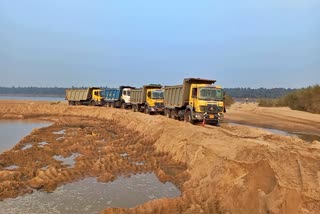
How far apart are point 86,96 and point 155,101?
22673mm

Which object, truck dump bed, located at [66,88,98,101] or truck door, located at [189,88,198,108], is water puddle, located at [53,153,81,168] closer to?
truck door, located at [189,88,198,108]

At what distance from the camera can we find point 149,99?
34.3 metres

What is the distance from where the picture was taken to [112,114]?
3881 cm

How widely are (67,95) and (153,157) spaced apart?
47.1m

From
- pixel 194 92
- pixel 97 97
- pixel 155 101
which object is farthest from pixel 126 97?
pixel 194 92

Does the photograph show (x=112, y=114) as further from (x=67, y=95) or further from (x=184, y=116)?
(x=67, y=95)

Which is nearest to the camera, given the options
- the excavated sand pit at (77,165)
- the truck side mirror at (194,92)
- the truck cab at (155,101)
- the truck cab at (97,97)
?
the excavated sand pit at (77,165)

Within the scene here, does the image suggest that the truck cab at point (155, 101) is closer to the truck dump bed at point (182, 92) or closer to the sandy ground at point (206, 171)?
the truck dump bed at point (182, 92)

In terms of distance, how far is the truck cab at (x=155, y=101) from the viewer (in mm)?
33472

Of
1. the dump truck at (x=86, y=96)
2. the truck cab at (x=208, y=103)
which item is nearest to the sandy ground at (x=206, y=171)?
the truck cab at (x=208, y=103)

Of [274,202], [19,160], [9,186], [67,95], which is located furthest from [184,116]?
[67,95]

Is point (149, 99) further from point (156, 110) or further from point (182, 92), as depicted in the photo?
point (182, 92)

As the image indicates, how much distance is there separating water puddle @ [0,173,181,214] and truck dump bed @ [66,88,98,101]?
42.6m

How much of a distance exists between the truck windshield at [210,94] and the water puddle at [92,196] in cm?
1100
